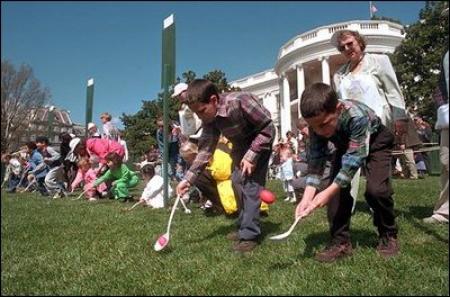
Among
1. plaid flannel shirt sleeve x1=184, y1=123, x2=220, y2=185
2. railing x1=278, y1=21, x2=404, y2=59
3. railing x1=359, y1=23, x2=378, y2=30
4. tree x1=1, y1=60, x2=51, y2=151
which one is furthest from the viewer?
railing x1=359, y1=23, x2=378, y2=30

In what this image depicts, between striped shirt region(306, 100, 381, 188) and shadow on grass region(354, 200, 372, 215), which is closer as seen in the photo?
striped shirt region(306, 100, 381, 188)

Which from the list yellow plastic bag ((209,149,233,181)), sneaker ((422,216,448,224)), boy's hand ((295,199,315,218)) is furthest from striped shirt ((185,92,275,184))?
sneaker ((422,216,448,224))

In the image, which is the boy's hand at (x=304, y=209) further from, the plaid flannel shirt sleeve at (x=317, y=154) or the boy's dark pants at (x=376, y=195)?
the boy's dark pants at (x=376, y=195)

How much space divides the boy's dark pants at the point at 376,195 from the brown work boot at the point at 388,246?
3 cm

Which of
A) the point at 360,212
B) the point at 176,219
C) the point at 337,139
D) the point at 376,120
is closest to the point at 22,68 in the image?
the point at 337,139

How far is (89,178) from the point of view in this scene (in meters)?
10.8

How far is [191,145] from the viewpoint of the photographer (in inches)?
267

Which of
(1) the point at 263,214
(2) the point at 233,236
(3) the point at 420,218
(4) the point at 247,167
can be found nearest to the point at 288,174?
(1) the point at 263,214

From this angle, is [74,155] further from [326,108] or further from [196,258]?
[326,108]

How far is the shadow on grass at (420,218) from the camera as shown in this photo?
13.8ft

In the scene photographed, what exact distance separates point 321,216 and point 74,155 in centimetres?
810

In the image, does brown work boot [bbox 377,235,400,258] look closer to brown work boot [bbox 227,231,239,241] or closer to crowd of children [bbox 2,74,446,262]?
crowd of children [bbox 2,74,446,262]

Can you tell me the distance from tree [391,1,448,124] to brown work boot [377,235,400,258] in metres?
18.0

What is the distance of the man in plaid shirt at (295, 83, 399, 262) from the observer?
2971mm
